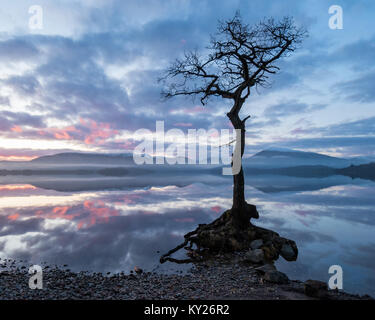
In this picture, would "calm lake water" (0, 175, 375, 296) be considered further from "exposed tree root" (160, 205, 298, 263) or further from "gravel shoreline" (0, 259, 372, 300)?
"gravel shoreline" (0, 259, 372, 300)

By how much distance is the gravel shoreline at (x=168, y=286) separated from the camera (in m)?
6.89

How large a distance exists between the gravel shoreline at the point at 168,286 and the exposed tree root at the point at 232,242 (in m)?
2.08

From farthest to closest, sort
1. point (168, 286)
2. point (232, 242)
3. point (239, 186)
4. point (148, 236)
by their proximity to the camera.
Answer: point (148, 236) < point (239, 186) < point (232, 242) < point (168, 286)

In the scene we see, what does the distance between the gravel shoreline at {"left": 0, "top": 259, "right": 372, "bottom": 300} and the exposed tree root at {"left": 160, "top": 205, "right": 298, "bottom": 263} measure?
2.08 metres

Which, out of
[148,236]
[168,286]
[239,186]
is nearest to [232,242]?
[239,186]

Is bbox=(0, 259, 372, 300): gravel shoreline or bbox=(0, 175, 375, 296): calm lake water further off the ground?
bbox=(0, 259, 372, 300): gravel shoreline

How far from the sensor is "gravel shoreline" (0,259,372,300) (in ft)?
22.6

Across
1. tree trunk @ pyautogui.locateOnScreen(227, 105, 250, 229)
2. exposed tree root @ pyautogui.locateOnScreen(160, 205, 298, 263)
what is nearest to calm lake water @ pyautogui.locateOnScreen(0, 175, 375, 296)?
exposed tree root @ pyautogui.locateOnScreen(160, 205, 298, 263)

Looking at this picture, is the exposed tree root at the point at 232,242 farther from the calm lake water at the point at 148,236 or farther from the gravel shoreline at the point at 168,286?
the gravel shoreline at the point at 168,286

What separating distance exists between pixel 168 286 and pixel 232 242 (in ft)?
18.6

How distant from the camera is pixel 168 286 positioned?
8039 mm

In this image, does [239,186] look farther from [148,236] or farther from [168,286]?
[168,286]

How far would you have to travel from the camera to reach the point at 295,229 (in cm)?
1841
